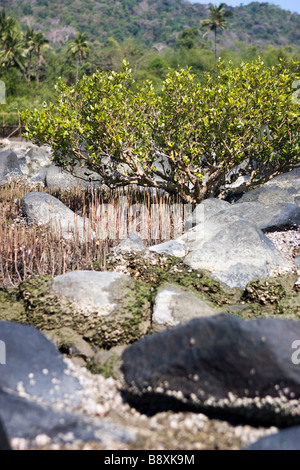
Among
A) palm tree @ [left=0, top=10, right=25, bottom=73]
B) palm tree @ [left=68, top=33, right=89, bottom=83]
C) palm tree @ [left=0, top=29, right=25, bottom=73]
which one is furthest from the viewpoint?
palm tree @ [left=68, top=33, right=89, bottom=83]

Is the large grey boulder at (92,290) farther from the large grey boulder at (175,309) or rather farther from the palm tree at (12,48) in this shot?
the palm tree at (12,48)

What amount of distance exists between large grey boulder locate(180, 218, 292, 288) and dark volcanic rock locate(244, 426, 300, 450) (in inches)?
125

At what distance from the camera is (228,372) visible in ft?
11.0

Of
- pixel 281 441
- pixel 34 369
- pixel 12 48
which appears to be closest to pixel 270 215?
pixel 34 369

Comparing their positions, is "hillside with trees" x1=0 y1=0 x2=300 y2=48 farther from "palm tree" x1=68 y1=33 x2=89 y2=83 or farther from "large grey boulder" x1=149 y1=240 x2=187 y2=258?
"large grey boulder" x1=149 y1=240 x2=187 y2=258

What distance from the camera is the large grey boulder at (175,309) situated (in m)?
4.76

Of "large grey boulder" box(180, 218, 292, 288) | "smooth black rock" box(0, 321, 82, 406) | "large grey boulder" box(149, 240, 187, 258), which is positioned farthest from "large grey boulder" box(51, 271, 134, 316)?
"large grey boulder" box(149, 240, 187, 258)

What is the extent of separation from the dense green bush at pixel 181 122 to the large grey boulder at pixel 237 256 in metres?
2.81

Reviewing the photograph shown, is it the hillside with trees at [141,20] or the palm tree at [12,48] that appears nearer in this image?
the palm tree at [12,48]

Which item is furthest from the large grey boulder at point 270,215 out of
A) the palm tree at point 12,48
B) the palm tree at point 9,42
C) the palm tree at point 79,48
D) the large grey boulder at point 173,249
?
the palm tree at point 79,48

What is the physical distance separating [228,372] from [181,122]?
6.93 meters

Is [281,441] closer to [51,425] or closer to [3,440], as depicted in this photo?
[51,425]

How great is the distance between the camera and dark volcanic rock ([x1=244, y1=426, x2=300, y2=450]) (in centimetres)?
285

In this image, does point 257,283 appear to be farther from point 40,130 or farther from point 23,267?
point 40,130
